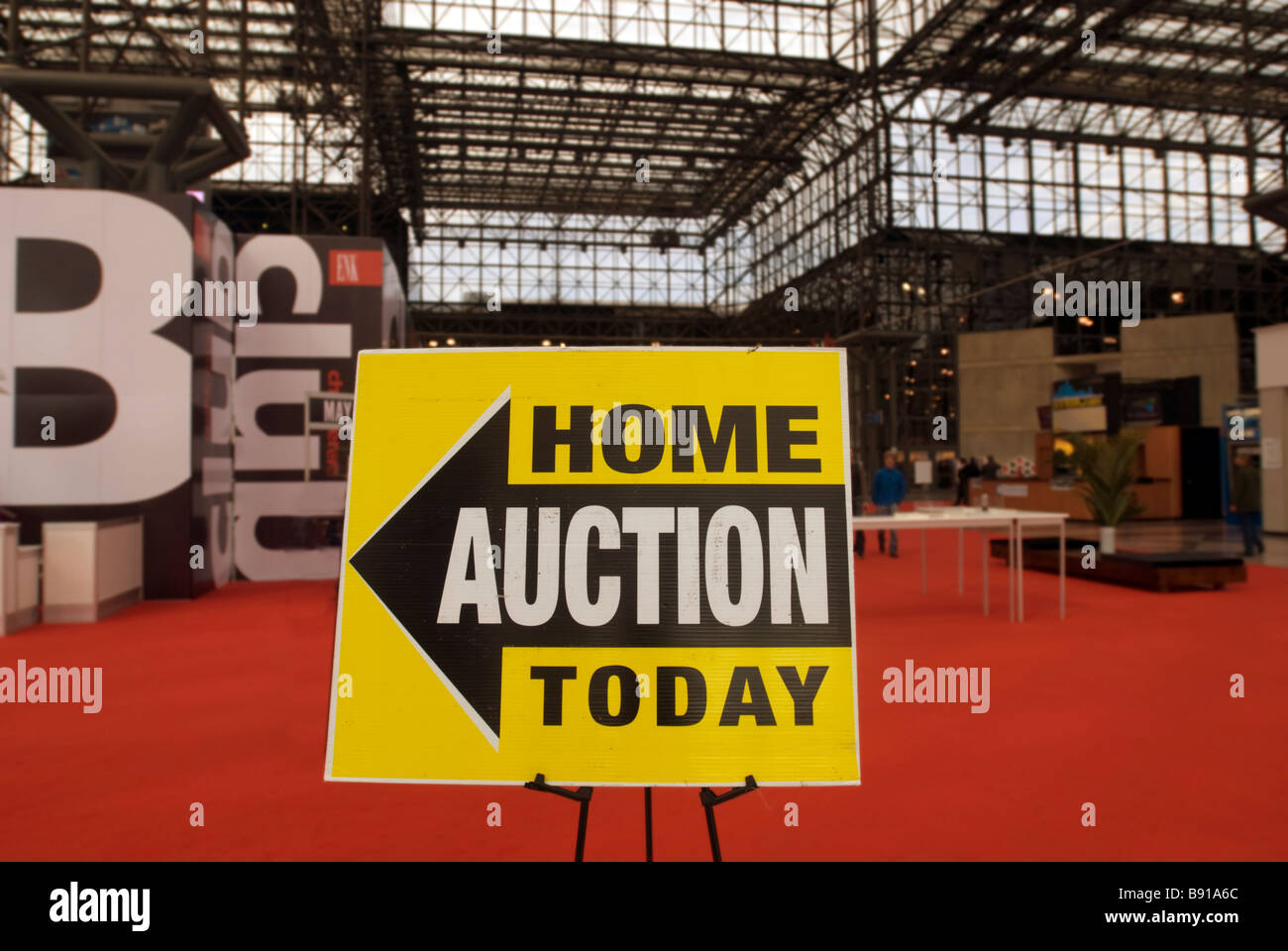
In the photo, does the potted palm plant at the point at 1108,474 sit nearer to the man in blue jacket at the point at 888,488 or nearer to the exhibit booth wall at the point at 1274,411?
the man in blue jacket at the point at 888,488

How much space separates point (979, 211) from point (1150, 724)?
85.9 feet

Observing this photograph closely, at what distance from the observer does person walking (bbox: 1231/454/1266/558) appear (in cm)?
1028

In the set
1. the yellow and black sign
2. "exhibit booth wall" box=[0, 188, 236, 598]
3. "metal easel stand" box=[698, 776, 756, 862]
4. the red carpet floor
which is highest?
"exhibit booth wall" box=[0, 188, 236, 598]

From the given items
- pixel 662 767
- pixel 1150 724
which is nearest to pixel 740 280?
pixel 1150 724

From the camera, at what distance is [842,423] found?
178cm

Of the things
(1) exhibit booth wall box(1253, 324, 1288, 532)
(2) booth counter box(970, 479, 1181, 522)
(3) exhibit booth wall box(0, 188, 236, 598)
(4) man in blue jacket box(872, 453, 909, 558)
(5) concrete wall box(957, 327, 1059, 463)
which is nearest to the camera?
(3) exhibit booth wall box(0, 188, 236, 598)

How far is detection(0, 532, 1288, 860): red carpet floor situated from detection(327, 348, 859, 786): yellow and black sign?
1.06 metres

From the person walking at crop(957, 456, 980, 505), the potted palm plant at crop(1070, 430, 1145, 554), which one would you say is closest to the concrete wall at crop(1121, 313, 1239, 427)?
the person walking at crop(957, 456, 980, 505)

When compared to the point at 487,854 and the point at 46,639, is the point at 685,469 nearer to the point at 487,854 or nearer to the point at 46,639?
the point at 487,854

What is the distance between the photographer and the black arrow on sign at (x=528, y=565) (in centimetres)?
168

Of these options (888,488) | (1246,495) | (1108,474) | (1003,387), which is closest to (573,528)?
(1108,474)

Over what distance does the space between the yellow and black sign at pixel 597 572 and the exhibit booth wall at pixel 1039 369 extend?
23373mm

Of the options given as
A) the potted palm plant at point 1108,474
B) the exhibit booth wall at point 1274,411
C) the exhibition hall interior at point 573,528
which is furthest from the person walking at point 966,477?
the potted palm plant at point 1108,474

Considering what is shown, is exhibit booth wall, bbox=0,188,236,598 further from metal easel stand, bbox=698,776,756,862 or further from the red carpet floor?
metal easel stand, bbox=698,776,756,862
